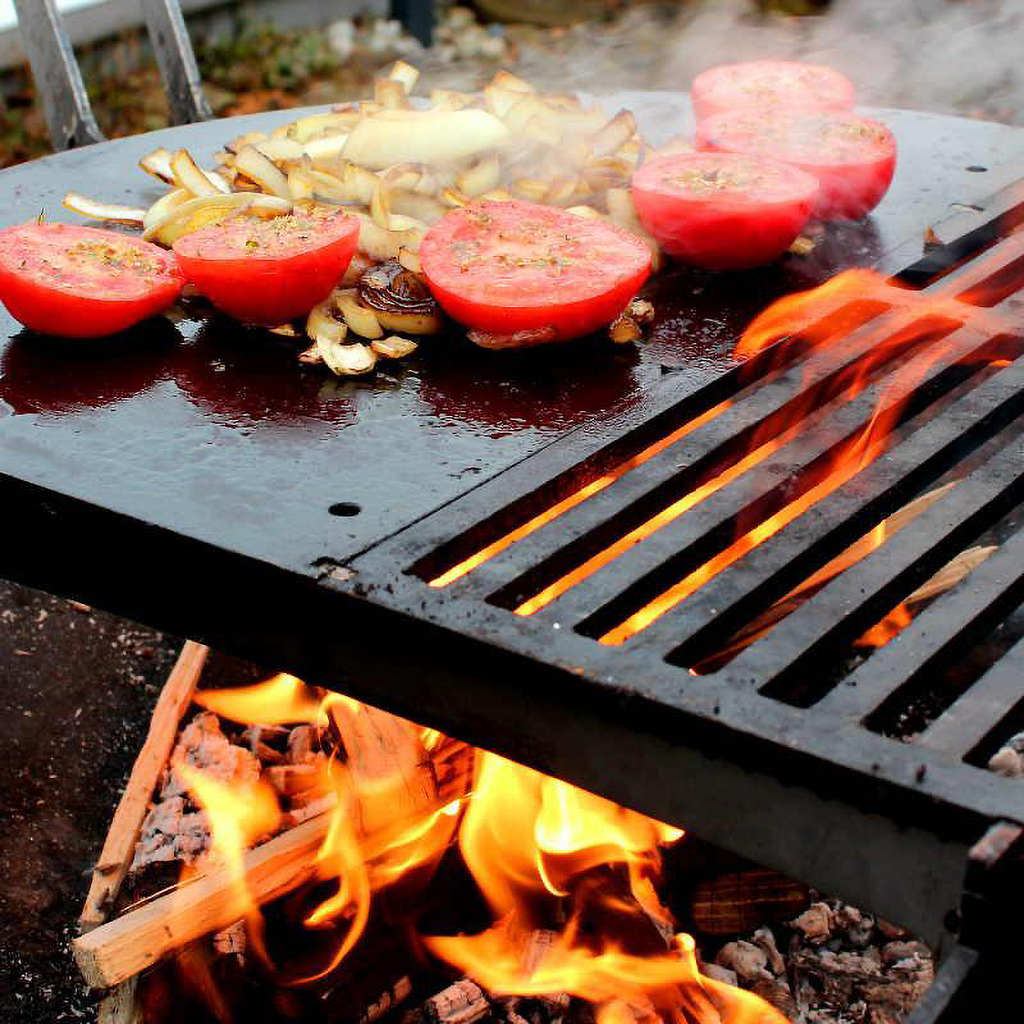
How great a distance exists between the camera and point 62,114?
3.65 metres

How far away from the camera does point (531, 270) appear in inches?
90.0

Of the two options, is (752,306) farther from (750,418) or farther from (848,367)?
(750,418)

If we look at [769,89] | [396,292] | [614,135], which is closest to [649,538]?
[396,292]

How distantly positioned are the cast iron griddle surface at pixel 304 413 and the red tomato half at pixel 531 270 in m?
0.09

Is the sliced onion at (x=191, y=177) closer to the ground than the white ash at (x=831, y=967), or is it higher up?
higher up

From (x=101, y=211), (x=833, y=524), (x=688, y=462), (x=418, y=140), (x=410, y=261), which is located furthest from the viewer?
(x=418, y=140)

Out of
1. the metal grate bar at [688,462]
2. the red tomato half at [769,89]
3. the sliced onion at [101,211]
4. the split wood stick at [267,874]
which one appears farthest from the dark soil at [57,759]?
the red tomato half at [769,89]

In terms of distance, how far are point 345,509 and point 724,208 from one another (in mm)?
1066

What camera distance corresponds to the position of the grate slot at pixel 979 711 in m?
1.40

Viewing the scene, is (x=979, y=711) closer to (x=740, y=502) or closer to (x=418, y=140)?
(x=740, y=502)

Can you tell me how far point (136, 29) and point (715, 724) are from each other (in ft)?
21.9

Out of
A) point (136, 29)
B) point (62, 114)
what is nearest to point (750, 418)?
point (62, 114)

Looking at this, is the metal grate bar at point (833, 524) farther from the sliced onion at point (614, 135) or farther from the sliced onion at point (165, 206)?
the sliced onion at point (165, 206)

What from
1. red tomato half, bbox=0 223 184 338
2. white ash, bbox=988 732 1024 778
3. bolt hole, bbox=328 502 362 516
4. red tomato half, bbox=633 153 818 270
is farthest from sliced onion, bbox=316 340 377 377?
white ash, bbox=988 732 1024 778
